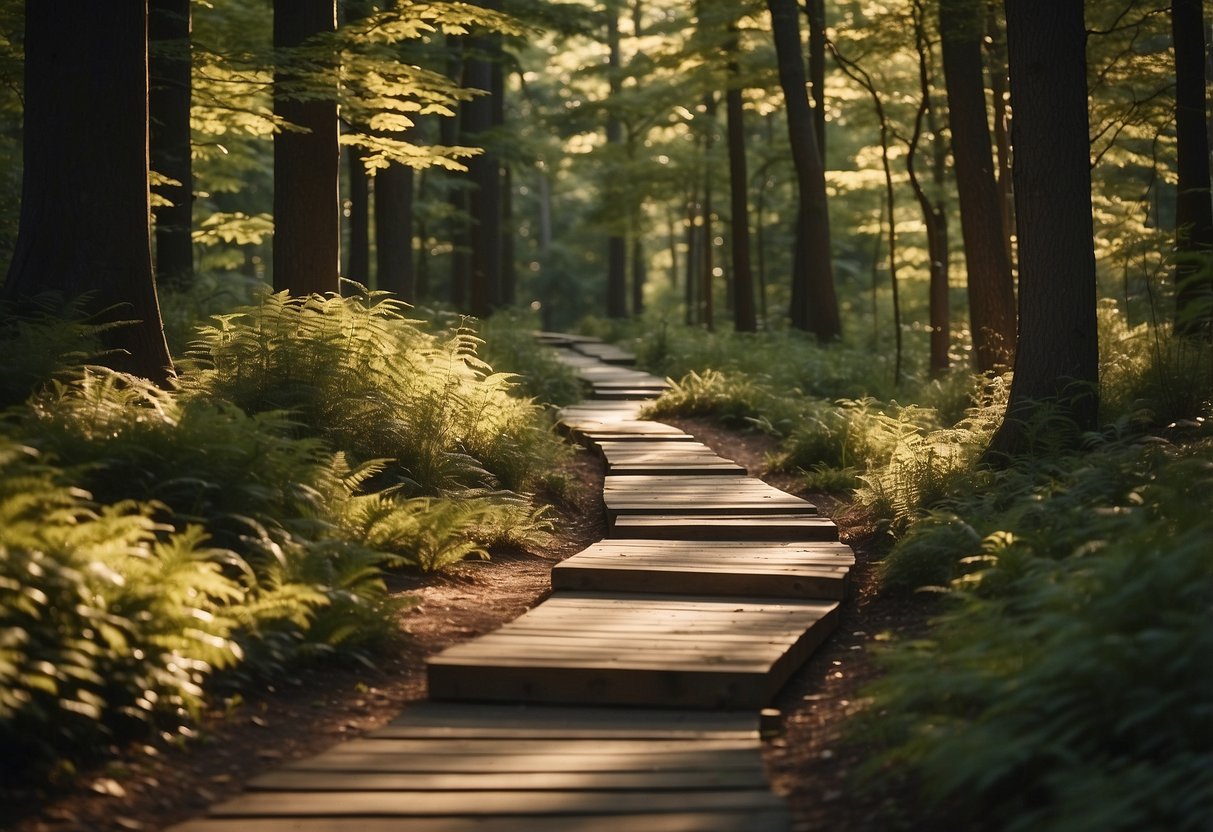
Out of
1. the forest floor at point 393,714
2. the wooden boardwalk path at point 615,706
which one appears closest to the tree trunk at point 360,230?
the wooden boardwalk path at point 615,706

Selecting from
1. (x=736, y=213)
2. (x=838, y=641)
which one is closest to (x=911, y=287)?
(x=736, y=213)

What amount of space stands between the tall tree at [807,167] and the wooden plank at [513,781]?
17285 mm

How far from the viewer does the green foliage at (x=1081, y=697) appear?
3.48m

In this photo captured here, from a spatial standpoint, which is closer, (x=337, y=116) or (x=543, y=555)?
(x=543, y=555)

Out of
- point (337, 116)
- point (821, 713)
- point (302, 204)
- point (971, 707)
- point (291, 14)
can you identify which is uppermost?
point (291, 14)

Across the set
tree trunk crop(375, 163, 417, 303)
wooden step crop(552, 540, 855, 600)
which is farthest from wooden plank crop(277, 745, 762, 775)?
tree trunk crop(375, 163, 417, 303)

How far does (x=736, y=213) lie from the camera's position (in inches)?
942

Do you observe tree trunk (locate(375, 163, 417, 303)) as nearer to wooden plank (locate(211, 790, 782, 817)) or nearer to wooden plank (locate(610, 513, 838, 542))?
wooden plank (locate(610, 513, 838, 542))

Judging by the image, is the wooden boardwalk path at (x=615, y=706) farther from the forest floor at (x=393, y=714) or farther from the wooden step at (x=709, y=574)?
the forest floor at (x=393, y=714)

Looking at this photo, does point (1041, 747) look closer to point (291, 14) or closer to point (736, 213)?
point (291, 14)

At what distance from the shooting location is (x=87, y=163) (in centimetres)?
835

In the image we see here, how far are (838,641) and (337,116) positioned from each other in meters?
7.35

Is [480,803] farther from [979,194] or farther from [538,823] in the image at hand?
[979,194]

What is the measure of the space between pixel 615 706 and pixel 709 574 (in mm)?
1826
